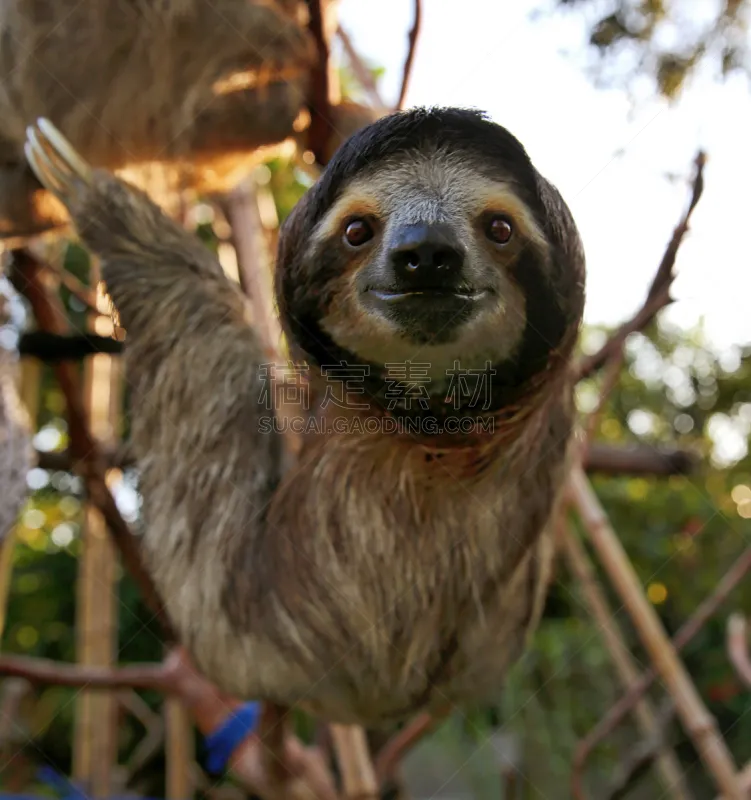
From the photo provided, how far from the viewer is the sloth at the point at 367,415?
4.29 feet

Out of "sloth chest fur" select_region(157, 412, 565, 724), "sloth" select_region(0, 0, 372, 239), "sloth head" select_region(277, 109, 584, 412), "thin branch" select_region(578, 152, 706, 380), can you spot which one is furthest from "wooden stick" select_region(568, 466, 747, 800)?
"sloth" select_region(0, 0, 372, 239)

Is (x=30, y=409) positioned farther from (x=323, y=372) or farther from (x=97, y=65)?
(x=323, y=372)

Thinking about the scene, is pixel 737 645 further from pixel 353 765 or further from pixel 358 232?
pixel 358 232

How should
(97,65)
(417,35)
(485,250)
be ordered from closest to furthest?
(485,250)
(417,35)
(97,65)

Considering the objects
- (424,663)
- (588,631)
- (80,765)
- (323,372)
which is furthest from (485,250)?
(588,631)

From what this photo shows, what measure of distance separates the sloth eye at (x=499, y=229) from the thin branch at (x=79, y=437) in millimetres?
2508

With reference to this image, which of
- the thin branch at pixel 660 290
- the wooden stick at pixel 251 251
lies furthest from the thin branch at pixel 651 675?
the wooden stick at pixel 251 251

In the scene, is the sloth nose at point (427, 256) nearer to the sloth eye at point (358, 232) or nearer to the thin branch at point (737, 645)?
the sloth eye at point (358, 232)

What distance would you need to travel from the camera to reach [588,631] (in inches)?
272

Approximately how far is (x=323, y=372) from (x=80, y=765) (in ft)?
13.2

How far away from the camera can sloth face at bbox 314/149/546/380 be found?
125cm

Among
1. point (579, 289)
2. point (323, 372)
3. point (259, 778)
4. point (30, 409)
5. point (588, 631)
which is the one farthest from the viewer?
point (588, 631)

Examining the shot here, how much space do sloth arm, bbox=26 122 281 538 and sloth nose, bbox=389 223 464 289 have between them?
97 centimetres

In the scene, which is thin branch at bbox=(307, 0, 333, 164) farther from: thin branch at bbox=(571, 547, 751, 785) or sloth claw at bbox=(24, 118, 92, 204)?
thin branch at bbox=(571, 547, 751, 785)
